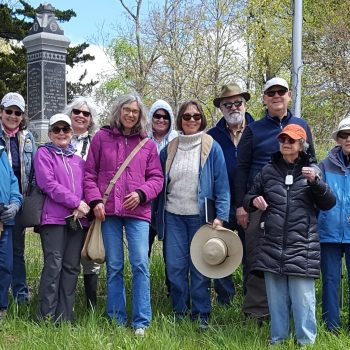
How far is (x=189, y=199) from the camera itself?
5332 mm

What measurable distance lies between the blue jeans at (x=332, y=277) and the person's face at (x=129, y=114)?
6.34ft

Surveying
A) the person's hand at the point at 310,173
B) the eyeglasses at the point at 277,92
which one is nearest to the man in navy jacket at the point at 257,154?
the eyeglasses at the point at 277,92

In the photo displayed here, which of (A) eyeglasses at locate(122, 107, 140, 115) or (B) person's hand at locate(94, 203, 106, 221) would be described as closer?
(B) person's hand at locate(94, 203, 106, 221)

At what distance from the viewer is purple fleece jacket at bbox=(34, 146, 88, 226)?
5.11 m

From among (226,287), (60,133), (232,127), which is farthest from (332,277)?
(60,133)

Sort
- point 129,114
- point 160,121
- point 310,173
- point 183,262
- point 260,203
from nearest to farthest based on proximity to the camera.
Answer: point 310,173
point 260,203
point 129,114
point 183,262
point 160,121

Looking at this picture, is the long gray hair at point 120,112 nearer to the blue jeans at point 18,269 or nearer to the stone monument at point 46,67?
the blue jeans at point 18,269

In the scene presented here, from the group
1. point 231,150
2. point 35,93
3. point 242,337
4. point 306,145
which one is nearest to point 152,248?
point 231,150

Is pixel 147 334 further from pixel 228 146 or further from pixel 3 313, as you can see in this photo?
pixel 228 146

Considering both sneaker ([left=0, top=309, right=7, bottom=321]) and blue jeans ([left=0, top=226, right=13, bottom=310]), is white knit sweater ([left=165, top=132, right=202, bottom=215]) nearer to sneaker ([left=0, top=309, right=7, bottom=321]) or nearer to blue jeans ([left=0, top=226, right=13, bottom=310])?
blue jeans ([left=0, top=226, right=13, bottom=310])

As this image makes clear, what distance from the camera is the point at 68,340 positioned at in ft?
15.1

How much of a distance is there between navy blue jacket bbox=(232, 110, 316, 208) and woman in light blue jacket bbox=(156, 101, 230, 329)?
0.56 feet

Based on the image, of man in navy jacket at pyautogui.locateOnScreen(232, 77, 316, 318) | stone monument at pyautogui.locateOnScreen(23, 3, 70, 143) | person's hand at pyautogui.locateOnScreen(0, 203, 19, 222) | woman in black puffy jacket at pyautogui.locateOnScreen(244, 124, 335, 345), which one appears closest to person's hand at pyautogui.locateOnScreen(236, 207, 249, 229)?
man in navy jacket at pyautogui.locateOnScreen(232, 77, 316, 318)

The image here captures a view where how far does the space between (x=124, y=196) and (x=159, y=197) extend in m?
0.45
